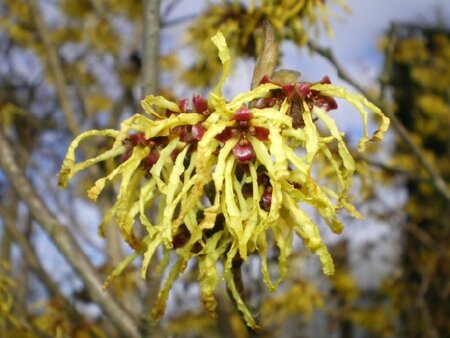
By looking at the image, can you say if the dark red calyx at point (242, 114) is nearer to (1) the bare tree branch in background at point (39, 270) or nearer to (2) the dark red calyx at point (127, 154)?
(2) the dark red calyx at point (127, 154)

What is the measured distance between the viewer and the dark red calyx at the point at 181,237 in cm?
103

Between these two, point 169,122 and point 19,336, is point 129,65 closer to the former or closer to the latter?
point 19,336

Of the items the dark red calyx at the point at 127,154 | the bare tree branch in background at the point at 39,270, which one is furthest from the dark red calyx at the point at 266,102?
the bare tree branch in background at the point at 39,270

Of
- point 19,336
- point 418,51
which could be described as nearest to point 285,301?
point 19,336

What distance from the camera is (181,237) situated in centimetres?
103

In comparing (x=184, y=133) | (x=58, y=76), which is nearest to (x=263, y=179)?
(x=184, y=133)

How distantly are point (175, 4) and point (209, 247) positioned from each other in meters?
1.28

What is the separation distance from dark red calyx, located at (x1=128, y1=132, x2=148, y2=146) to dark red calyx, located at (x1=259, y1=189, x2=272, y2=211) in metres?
0.21

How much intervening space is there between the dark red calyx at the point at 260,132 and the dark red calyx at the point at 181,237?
0.70 ft

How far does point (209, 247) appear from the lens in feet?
3.19

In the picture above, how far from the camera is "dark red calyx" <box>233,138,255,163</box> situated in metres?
0.92

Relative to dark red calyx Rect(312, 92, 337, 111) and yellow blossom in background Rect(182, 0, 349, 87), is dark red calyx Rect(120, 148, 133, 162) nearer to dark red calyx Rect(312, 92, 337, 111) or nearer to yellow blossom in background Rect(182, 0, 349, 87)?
dark red calyx Rect(312, 92, 337, 111)

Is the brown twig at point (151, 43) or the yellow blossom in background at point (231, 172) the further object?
the brown twig at point (151, 43)

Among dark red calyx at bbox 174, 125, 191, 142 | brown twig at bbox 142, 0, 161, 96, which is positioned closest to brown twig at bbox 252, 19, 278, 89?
dark red calyx at bbox 174, 125, 191, 142
